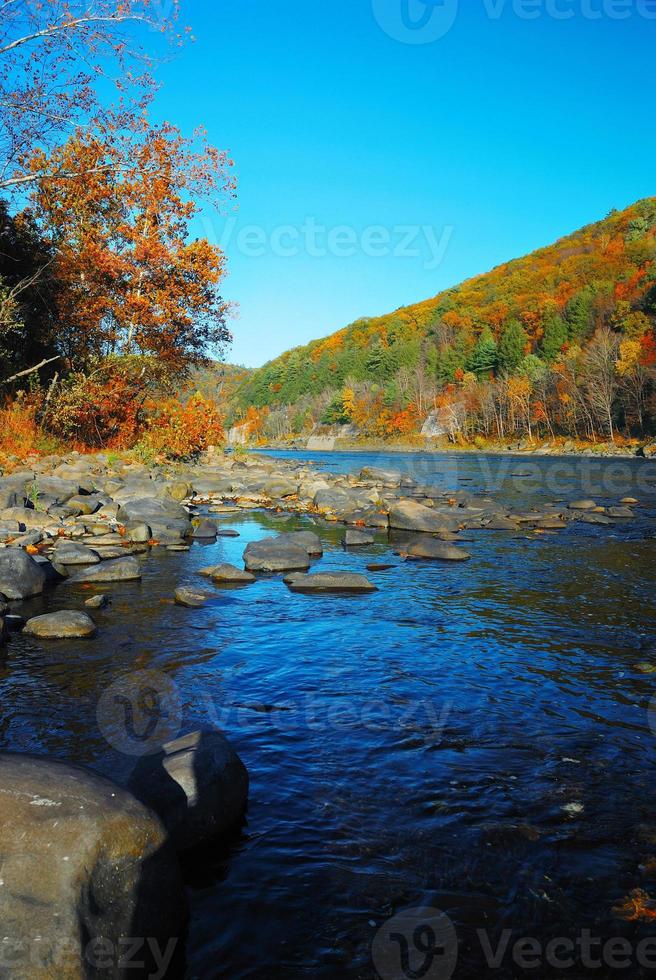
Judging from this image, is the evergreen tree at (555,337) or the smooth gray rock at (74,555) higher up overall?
the evergreen tree at (555,337)

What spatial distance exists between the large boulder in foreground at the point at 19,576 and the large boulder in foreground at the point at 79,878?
21.4 ft

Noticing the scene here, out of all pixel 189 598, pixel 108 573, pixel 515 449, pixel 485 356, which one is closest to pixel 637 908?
pixel 189 598

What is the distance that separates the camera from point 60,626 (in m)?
7.51

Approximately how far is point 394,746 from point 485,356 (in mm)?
101358

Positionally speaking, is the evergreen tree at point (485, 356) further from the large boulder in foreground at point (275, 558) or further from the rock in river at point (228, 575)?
the rock in river at point (228, 575)

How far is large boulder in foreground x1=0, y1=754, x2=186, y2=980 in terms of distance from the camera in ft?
7.86

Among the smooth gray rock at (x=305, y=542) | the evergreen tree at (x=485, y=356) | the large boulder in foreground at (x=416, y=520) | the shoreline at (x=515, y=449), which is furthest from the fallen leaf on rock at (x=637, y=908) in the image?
the evergreen tree at (x=485, y=356)

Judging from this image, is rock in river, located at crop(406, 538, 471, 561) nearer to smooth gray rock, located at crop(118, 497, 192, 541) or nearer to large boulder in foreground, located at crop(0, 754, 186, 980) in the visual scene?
smooth gray rock, located at crop(118, 497, 192, 541)

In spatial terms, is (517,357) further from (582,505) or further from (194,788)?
(194,788)

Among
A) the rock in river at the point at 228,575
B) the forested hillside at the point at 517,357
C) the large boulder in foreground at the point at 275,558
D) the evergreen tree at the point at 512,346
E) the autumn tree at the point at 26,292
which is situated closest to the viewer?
the rock in river at the point at 228,575

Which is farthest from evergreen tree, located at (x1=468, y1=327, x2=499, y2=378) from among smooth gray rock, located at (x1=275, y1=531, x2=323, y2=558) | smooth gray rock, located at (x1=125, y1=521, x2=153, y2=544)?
smooth gray rock, located at (x1=125, y1=521, x2=153, y2=544)

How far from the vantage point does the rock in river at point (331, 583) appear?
400 inches

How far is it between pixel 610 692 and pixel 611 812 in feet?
7.36
